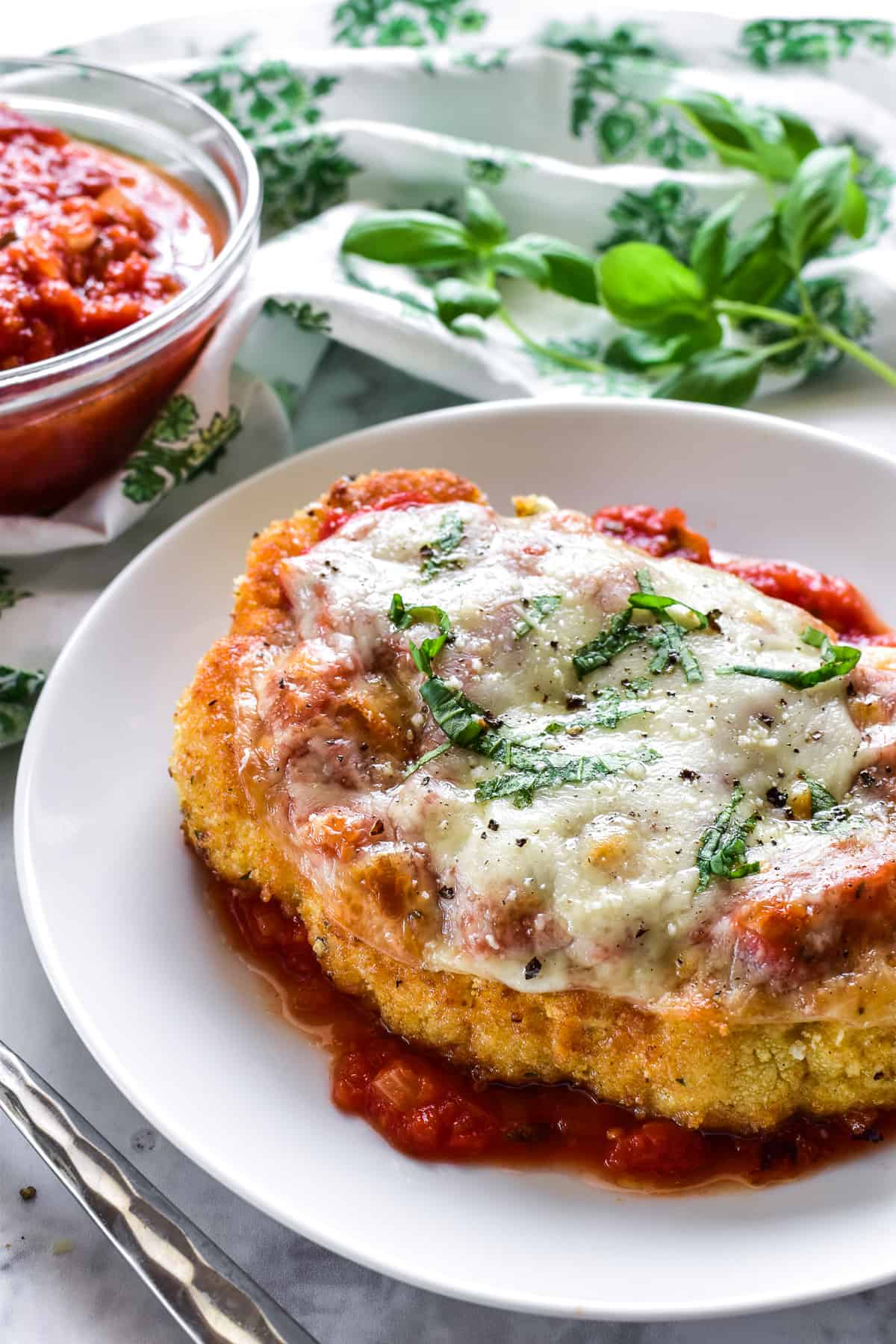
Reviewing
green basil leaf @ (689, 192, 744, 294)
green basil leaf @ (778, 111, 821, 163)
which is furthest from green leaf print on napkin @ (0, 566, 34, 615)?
green basil leaf @ (778, 111, 821, 163)

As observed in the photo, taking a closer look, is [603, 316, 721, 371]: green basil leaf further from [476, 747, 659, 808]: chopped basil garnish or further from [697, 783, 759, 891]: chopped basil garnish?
[697, 783, 759, 891]: chopped basil garnish

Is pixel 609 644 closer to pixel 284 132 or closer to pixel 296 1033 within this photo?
pixel 296 1033

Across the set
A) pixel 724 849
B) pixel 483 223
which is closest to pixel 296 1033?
pixel 724 849

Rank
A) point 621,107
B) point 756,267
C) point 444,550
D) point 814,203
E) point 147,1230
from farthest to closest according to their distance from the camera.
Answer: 1. point 621,107
2. point 756,267
3. point 814,203
4. point 444,550
5. point 147,1230

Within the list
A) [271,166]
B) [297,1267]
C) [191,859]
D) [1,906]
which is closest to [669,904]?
[297,1267]

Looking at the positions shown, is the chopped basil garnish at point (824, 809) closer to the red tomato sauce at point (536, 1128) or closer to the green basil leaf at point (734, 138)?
the red tomato sauce at point (536, 1128)

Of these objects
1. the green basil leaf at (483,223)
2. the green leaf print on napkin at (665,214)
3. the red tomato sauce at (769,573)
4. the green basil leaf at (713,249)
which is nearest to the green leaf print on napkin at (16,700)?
the red tomato sauce at (769,573)
